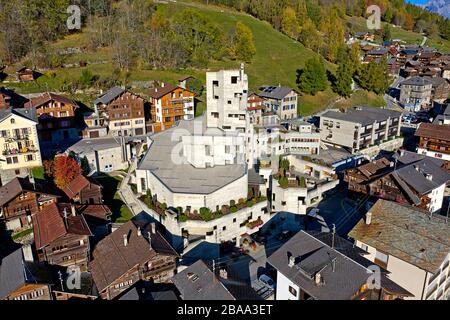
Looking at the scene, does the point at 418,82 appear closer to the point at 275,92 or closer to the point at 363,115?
the point at 363,115

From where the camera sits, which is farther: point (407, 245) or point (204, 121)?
point (204, 121)

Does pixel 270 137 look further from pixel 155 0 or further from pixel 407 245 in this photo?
pixel 155 0

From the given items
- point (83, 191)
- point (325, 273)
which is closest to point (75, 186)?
point (83, 191)

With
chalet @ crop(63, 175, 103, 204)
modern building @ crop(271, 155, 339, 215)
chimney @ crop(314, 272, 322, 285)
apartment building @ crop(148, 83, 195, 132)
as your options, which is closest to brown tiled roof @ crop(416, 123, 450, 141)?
modern building @ crop(271, 155, 339, 215)

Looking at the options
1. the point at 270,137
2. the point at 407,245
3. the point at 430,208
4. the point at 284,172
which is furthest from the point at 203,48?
the point at 407,245

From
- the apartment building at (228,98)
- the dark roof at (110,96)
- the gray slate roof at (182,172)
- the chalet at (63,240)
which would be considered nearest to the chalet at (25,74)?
the dark roof at (110,96)

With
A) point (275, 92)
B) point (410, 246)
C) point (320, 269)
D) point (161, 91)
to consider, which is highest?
point (161, 91)
